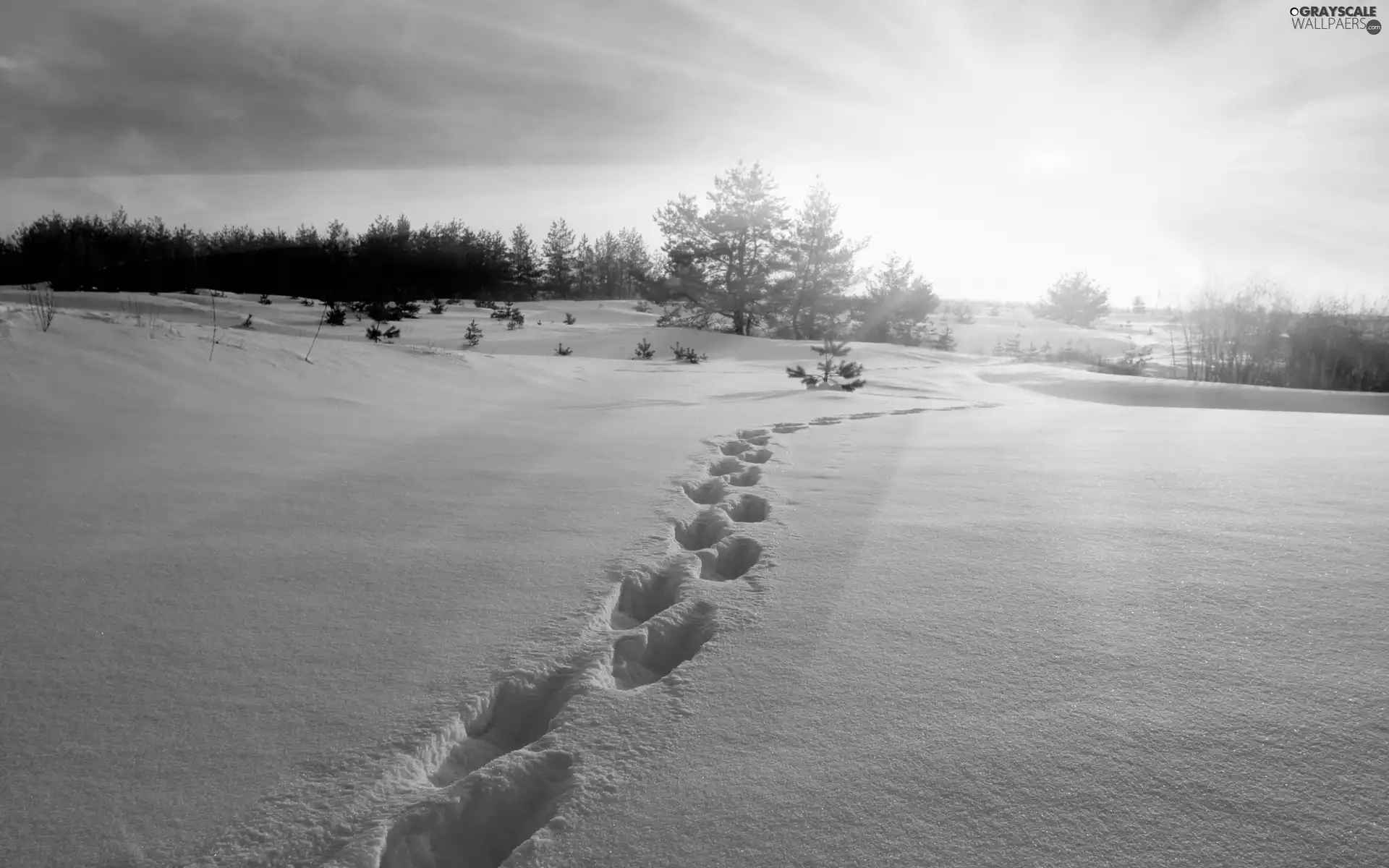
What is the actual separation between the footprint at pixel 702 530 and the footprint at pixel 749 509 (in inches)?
1.8

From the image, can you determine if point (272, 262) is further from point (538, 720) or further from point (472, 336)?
point (538, 720)

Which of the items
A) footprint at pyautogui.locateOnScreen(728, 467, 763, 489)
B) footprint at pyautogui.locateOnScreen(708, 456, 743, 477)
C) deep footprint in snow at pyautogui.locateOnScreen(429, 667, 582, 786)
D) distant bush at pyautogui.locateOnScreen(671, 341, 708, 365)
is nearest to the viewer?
deep footprint in snow at pyautogui.locateOnScreen(429, 667, 582, 786)

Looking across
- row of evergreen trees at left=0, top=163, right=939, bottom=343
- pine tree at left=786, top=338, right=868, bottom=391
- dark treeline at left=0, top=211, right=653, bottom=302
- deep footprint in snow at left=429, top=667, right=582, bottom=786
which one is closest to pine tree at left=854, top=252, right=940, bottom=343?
row of evergreen trees at left=0, top=163, right=939, bottom=343

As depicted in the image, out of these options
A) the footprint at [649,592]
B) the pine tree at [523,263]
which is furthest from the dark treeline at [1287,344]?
Result: the pine tree at [523,263]

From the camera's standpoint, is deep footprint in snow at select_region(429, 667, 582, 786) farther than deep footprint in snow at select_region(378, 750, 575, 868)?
Yes

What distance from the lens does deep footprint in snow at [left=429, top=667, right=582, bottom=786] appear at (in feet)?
2.64

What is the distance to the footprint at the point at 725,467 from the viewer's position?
7.30 ft

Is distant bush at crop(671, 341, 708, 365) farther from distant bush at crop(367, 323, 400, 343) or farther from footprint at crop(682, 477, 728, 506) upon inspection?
footprint at crop(682, 477, 728, 506)

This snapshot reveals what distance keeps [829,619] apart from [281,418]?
2205 millimetres

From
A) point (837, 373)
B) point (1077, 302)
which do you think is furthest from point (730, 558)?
point (1077, 302)

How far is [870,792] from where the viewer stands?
0.68m

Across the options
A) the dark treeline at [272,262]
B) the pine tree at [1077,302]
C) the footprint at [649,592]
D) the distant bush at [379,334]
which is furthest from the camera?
the pine tree at [1077,302]

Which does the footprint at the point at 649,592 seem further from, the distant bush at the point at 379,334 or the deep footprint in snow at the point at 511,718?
the distant bush at the point at 379,334

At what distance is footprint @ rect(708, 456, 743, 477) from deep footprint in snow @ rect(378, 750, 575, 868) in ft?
4.78
